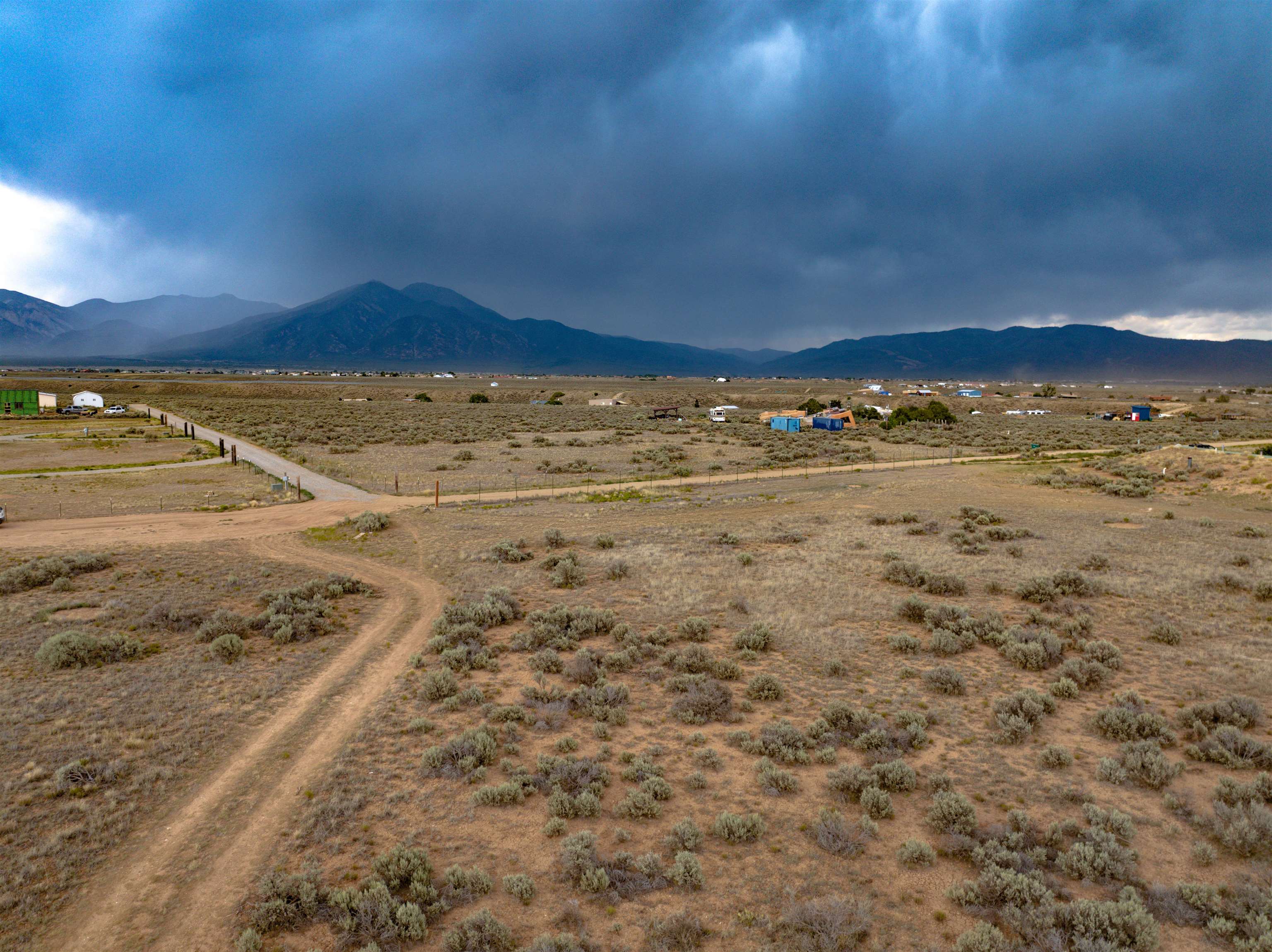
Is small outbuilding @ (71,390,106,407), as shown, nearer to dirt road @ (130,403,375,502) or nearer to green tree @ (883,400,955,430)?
dirt road @ (130,403,375,502)

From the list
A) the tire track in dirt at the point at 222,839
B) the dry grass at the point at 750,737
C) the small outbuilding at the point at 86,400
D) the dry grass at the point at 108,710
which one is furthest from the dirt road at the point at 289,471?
the small outbuilding at the point at 86,400

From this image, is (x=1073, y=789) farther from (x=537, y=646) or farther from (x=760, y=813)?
(x=537, y=646)

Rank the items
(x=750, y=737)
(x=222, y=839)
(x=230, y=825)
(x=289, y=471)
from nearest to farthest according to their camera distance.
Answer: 1. (x=222, y=839)
2. (x=230, y=825)
3. (x=750, y=737)
4. (x=289, y=471)

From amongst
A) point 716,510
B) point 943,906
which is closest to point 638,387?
point 716,510

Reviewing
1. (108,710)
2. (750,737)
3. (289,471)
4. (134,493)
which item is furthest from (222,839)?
(289,471)

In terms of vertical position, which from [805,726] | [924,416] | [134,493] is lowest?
[805,726]

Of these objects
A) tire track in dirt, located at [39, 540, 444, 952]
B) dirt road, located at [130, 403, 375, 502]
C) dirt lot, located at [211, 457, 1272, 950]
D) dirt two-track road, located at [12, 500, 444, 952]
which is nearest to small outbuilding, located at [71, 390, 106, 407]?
dirt road, located at [130, 403, 375, 502]

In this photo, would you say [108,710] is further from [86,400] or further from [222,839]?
[86,400]
